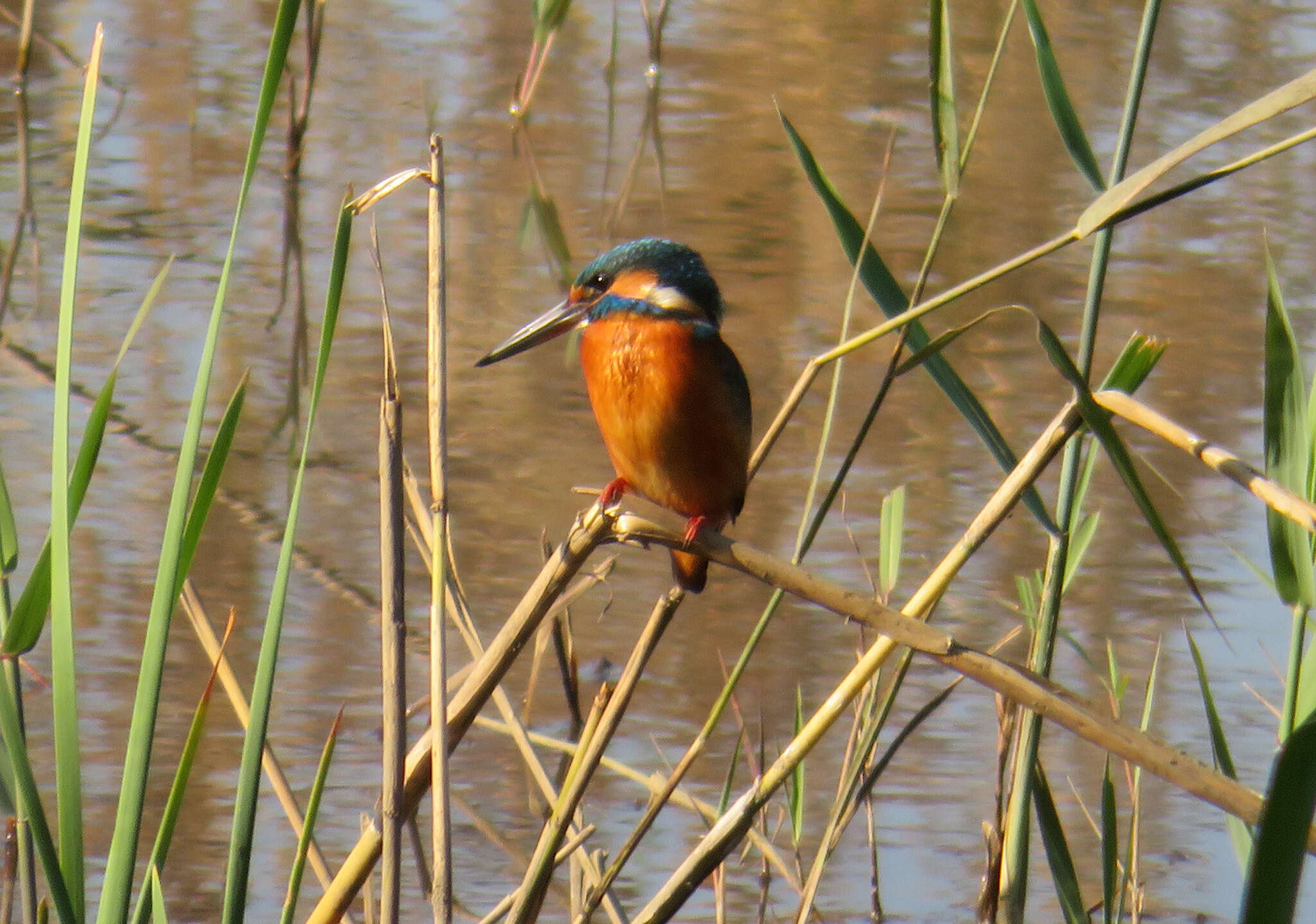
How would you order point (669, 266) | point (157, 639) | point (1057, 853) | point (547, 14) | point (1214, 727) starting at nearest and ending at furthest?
1. point (157, 639)
2. point (1214, 727)
3. point (1057, 853)
4. point (669, 266)
5. point (547, 14)

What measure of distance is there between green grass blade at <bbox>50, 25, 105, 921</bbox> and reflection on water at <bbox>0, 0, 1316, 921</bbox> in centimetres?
105

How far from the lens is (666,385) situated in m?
2.22

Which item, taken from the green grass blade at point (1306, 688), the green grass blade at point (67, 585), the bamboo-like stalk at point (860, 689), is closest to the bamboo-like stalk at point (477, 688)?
the bamboo-like stalk at point (860, 689)

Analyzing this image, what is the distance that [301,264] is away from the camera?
5.08 meters

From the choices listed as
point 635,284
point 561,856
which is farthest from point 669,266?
point 561,856

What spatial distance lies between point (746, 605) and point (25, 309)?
86.5 inches

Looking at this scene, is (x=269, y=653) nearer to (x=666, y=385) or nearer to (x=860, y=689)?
(x=860, y=689)

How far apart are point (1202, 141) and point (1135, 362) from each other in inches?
16.5

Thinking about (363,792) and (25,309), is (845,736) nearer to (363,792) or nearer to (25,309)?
(363,792)

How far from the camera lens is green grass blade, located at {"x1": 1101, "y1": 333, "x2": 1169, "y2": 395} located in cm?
158

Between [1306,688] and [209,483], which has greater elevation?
[209,483]

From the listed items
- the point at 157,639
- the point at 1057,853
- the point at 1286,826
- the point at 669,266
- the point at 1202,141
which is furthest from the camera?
the point at 669,266

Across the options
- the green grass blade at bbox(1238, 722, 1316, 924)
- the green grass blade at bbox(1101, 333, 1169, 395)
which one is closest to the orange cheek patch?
the green grass blade at bbox(1101, 333, 1169, 395)

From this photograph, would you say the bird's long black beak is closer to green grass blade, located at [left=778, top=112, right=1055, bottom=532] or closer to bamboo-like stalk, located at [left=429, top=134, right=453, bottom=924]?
green grass blade, located at [left=778, top=112, right=1055, bottom=532]
